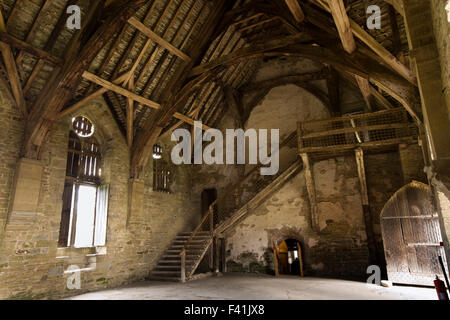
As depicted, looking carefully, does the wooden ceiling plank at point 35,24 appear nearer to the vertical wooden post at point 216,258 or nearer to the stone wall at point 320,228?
the vertical wooden post at point 216,258

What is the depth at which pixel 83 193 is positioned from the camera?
28.9 ft

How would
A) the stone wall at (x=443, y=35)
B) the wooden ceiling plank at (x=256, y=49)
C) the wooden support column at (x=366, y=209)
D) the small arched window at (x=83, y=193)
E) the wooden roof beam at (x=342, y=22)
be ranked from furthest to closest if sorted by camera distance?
the wooden support column at (x=366, y=209) → the small arched window at (x=83, y=193) → the wooden ceiling plank at (x=256, y=49) → the wooden roof beam at (x=342, y=22) → the stone wall at (x=443, y=35)

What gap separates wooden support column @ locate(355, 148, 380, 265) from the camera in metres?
9.18

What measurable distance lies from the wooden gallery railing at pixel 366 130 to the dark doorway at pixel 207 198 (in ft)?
14.9

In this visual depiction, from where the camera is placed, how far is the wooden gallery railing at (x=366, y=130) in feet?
27.8

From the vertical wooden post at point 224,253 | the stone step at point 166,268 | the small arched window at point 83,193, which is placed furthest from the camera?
the vertical wooden post at point 224,253

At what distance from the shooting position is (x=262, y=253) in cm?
1088

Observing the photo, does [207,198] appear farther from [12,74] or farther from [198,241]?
[12,74]

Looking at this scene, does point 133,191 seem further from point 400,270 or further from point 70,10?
point 400,270

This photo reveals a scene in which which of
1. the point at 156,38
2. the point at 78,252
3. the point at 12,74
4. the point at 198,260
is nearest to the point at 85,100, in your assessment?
the point at 12,74

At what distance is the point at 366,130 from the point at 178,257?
7882 millimetres

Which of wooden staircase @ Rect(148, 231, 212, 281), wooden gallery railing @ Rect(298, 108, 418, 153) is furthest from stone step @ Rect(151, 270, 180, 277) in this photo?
wooden gallery railing @ Rect(298, 108, 418, 153)

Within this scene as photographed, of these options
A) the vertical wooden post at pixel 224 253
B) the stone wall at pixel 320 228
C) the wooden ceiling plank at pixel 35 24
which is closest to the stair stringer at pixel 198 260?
the vertical wooden post at pixel 224 253

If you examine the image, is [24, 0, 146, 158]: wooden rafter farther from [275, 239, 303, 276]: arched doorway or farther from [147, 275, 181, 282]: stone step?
[275, 239, 303, 276]: arched doorway
